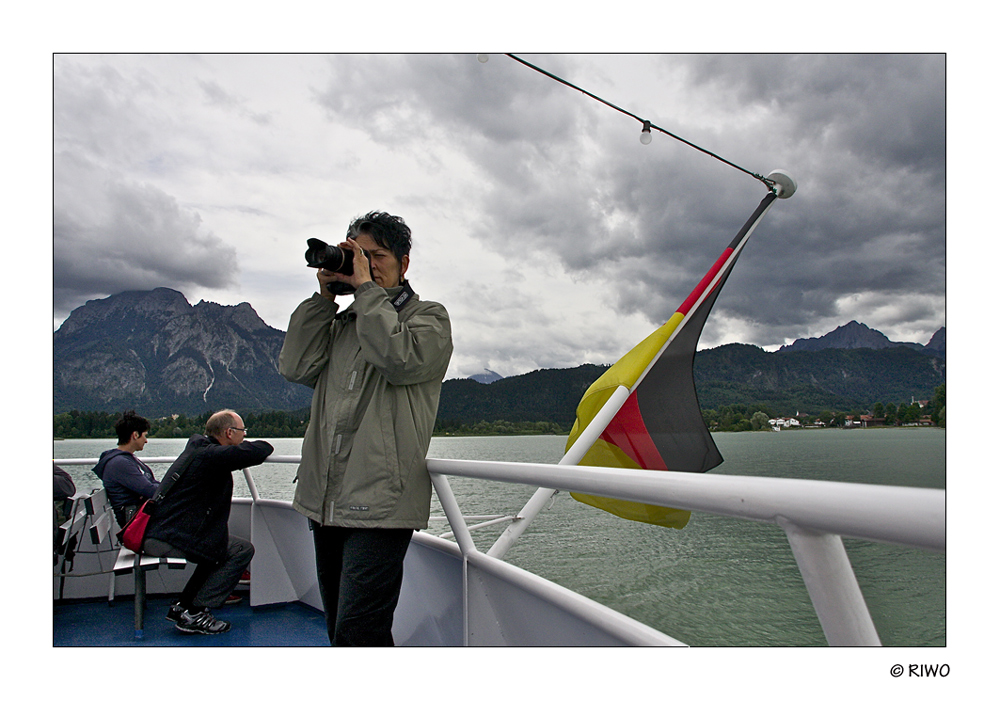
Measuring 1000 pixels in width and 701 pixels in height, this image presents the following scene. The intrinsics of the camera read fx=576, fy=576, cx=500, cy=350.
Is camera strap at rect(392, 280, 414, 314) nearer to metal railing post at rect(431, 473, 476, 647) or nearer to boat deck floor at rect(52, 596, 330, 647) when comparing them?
metal railing post at rect(431, 473, 476, 647)

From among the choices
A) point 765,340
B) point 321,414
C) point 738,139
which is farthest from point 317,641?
point 765,340

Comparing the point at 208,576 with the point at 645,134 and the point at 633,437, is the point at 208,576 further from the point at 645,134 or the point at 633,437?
the point at 645,134

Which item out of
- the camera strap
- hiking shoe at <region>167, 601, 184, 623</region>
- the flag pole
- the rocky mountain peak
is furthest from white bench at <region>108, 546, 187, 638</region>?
the rocky mountain peak

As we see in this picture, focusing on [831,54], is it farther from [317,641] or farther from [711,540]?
[711,540]

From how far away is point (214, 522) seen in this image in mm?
2506

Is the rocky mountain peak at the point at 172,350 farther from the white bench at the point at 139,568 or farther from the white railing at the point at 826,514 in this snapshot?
the white railing at the point at 826,514

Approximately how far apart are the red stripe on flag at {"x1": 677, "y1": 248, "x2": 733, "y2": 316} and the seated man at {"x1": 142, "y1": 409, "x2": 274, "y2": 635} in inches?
93.0

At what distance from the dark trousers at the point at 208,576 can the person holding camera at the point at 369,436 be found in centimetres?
152

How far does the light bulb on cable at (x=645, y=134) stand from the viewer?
304cm

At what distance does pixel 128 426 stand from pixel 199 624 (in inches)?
43.8

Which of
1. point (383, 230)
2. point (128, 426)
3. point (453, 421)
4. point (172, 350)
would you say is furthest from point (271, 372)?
point (383, 230)

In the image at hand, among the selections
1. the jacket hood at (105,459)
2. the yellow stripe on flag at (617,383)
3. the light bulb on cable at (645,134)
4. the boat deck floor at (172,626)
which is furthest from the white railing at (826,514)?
the jacket hood at (105,459)

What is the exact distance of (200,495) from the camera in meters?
2.44

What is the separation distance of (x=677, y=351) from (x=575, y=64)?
81.3 inches
